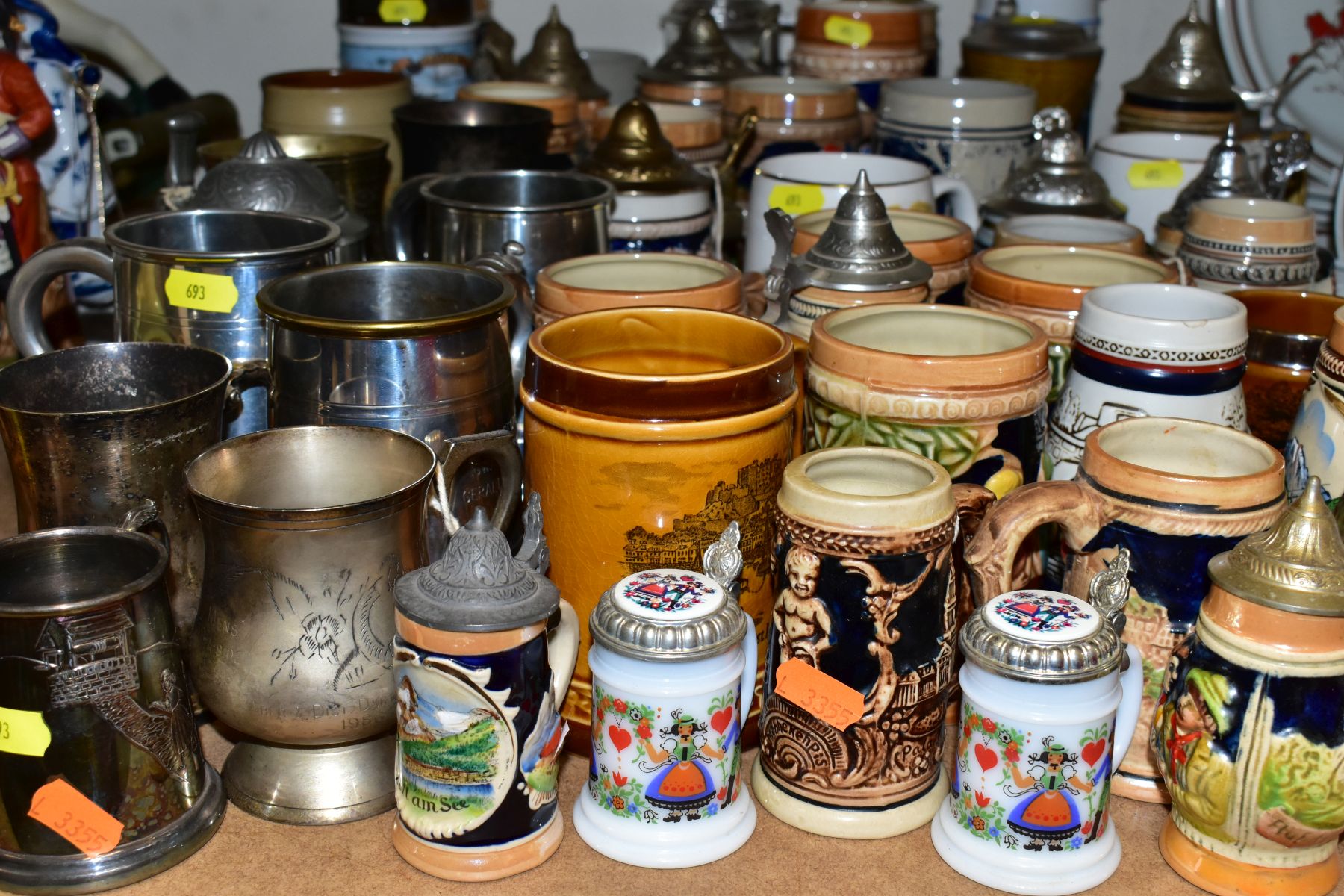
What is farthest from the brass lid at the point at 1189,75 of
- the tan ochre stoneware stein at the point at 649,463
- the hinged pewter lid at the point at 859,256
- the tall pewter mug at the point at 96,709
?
the tall pewter mug at the point at 96,709

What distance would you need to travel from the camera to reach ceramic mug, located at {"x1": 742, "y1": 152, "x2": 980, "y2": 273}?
198cm

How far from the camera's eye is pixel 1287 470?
1476 millimetres

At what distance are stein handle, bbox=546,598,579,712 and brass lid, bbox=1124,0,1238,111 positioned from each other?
73.1 inches

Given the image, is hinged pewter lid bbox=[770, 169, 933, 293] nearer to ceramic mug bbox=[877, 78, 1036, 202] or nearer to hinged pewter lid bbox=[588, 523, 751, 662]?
hinged pewter lid bbox=[588, 523, 751, 662]

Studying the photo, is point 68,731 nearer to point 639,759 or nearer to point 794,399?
point 639,759

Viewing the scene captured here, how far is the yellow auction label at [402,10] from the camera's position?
2.73 m

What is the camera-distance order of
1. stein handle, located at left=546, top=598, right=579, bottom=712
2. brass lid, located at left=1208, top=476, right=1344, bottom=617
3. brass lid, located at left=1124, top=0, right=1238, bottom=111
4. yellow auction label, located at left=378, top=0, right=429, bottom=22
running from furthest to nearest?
yellow auction label, located at left=378, top=0, right=429, bottom=22 → brass lid, located at left=1124, top=0, right=1238, bottom=111 → stein handle, located at left=546, top=598, right=579, bottom=712 → brass lid, located at left=1208, top=476, right=1344, bottom=617

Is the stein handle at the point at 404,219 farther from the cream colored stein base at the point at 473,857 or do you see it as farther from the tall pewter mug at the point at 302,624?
the cream colored stein base at the point at 473,857

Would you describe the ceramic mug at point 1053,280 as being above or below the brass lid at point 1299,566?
above

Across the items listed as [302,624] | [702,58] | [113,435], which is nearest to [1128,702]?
[302,624]

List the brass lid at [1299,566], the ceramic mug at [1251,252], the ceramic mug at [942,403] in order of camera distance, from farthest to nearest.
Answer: the ceramic mug at [1251,252] < the ceramic mug at [942,403] < the brass lid at [1299,566]

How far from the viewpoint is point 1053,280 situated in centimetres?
177

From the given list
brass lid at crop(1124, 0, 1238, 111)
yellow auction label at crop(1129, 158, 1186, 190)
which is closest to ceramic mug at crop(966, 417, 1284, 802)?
yellow auction label at crop(1129, 158, 1186, 190)

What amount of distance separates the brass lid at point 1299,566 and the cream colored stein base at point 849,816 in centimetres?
33
